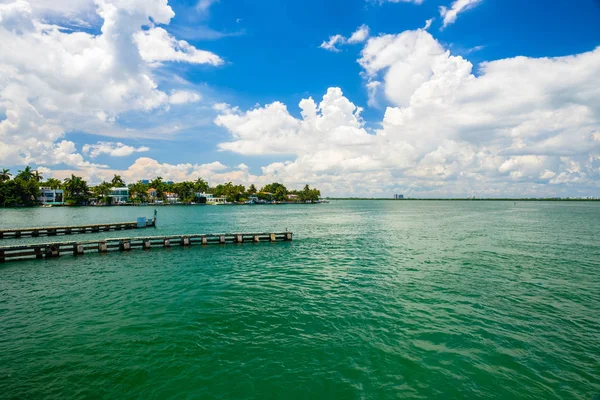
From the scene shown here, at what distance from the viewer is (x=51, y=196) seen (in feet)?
499

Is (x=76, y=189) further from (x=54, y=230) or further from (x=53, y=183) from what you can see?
(x=54, y=230)

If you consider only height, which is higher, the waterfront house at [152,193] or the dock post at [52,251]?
the waterfront house at [152,193]

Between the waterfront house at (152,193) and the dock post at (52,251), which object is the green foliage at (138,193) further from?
the dock post at (52,251)

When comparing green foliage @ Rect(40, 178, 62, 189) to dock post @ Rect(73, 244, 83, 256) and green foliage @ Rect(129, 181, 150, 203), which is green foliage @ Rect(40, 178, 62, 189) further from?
dock post @ Rect(73, 244, 83, 256)

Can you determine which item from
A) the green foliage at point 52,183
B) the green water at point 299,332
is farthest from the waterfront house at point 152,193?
the green water at point 299,332

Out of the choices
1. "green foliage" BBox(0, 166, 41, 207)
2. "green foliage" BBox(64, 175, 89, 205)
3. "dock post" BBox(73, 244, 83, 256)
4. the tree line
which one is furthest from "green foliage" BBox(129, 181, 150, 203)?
"dock post" BBox(73, 244, 83, 256)

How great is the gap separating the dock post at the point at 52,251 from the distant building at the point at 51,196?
16059 centimetres

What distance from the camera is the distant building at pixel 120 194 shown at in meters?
176

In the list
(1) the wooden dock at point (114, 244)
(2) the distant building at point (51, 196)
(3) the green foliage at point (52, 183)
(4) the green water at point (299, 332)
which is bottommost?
(4) the green water at point (299, 332)

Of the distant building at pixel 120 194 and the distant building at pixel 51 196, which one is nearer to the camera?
the distant building at pixel 51 196

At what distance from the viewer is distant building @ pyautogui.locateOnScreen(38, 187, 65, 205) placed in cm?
14875

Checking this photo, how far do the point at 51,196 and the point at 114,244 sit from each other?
165 meters

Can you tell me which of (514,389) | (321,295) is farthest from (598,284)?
(321,295)

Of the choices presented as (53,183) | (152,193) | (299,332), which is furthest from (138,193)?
(299,332)
